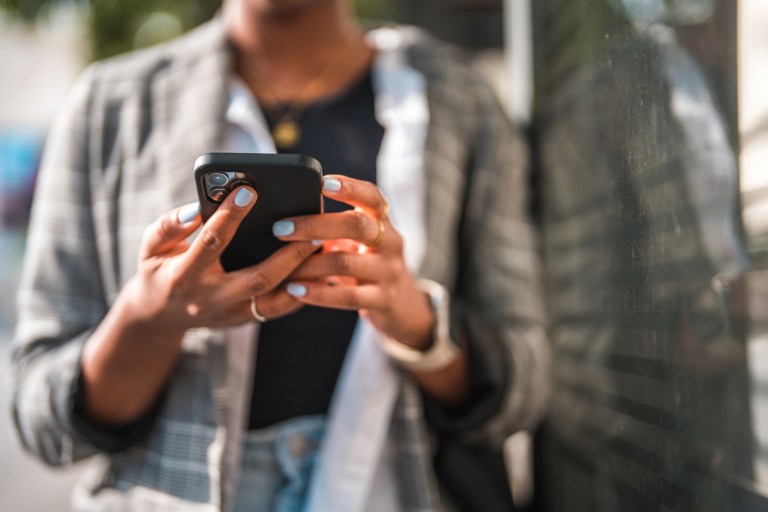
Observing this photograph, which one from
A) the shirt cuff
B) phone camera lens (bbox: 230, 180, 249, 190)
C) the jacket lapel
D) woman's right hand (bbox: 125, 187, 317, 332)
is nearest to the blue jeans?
the jacket lapel

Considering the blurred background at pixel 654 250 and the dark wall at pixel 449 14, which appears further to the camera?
the dark wall at pixel 449 14

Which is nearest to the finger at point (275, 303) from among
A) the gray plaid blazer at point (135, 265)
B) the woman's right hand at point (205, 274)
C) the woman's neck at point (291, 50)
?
the woman's right hand at point (205, 274)

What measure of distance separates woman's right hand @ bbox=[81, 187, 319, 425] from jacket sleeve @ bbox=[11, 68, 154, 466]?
69 millimetres

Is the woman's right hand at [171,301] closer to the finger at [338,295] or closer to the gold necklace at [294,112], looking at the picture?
the finger at [338,295]

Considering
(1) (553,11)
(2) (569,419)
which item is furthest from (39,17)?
(2) (569,419)

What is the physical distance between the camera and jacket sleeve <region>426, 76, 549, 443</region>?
1196 millimetres

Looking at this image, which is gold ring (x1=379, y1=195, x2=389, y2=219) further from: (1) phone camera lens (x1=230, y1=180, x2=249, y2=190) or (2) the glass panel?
(2) the glass panel

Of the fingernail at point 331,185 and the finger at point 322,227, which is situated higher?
the fingernail at point 331,185

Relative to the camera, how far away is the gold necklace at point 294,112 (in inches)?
48.5

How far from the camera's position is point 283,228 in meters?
0.79

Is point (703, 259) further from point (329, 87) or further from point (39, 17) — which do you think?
point (39, 17)

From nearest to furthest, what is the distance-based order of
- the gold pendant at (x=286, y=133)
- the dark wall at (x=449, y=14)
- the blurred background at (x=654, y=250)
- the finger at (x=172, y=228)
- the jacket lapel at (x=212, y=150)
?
the blurred background at (x=654, y=250) → the finger at (x=172, y=228) → the jacket lapel at (x=212, y=150) → the gold pendant at (x=286, y=133) → the dark wall at (x=449, y=14)

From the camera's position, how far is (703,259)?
778 millimetres

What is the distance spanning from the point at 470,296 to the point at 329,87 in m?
0.44
